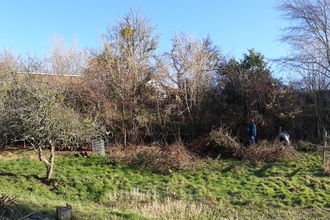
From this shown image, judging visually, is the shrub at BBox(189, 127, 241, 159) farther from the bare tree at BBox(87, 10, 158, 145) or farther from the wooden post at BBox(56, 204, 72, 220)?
the wooden post at BBox(56, 204, 72, 220)

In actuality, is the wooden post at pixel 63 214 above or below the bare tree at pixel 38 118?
below

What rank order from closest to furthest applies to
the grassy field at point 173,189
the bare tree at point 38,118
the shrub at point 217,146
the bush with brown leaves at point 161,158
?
the grassy field at point 173,189, the bare tree at point 38,118, the bush with brown leaves at point 161,158, the shrub at point 217,146

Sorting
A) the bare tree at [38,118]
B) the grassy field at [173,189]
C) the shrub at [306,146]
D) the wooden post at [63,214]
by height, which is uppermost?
the bare tree at [38,118]

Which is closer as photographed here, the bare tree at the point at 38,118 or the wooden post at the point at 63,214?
the wooden post at the point at 63,214

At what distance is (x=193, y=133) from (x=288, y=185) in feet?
24.6

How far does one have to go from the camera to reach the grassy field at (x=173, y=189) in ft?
28.5

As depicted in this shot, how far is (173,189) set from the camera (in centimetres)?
1130

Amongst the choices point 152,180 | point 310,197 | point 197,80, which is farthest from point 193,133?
point 310,197

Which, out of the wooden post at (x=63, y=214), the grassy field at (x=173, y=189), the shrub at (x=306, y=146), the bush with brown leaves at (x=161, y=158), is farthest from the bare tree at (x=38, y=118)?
the shrub at (x=306, y=146)

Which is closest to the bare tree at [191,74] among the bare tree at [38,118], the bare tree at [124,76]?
the bare tree at [124,76]

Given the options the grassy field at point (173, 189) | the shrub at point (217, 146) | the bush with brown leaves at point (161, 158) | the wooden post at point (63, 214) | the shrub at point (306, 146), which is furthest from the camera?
the shrub at point (306, 146)

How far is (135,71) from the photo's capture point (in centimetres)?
1908

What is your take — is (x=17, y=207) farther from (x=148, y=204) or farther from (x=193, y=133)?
(x=193, y=133)

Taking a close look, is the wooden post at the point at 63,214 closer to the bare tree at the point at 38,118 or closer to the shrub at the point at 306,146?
the bare tree at the point at 38,118
